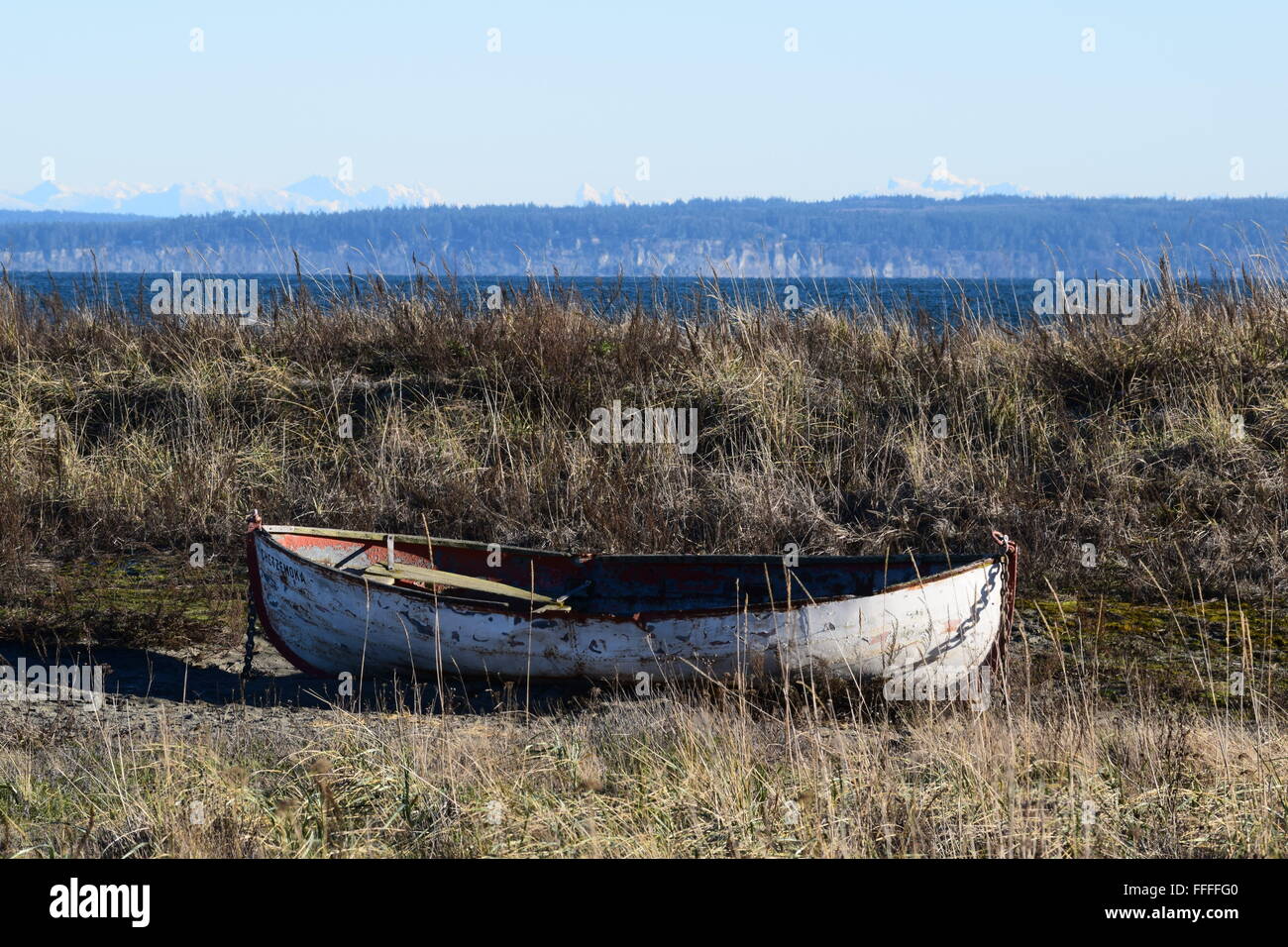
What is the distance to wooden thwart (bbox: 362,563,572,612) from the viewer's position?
7.34 metres

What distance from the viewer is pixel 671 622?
6207 mm

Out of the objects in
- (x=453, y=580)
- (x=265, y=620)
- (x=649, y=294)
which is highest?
(x=649, y=294)

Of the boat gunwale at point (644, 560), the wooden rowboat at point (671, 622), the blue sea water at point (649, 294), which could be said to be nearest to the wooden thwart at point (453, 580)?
the wooden rowboat at point (671, 622)

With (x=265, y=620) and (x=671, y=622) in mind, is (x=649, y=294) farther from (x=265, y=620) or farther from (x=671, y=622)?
(x=671, y=622)

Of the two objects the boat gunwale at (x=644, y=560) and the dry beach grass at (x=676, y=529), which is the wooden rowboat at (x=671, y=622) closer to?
the boat gunwale at (x=644, y=560)

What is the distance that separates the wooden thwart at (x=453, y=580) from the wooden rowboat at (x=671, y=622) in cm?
1

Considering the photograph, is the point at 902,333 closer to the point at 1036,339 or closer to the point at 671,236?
the point at 1036,339

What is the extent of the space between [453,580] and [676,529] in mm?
2233

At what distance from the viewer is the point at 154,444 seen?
35.5 ft

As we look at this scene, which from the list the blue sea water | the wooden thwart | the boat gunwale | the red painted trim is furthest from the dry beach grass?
the wooden thwart

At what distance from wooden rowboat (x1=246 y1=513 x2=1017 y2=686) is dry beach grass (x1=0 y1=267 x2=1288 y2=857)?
259 mm

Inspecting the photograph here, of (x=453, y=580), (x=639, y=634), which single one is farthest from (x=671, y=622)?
(x=453, y=580)

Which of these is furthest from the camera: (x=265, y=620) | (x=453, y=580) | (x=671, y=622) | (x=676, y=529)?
(x=676, y=529)

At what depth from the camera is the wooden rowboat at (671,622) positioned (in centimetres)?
605
